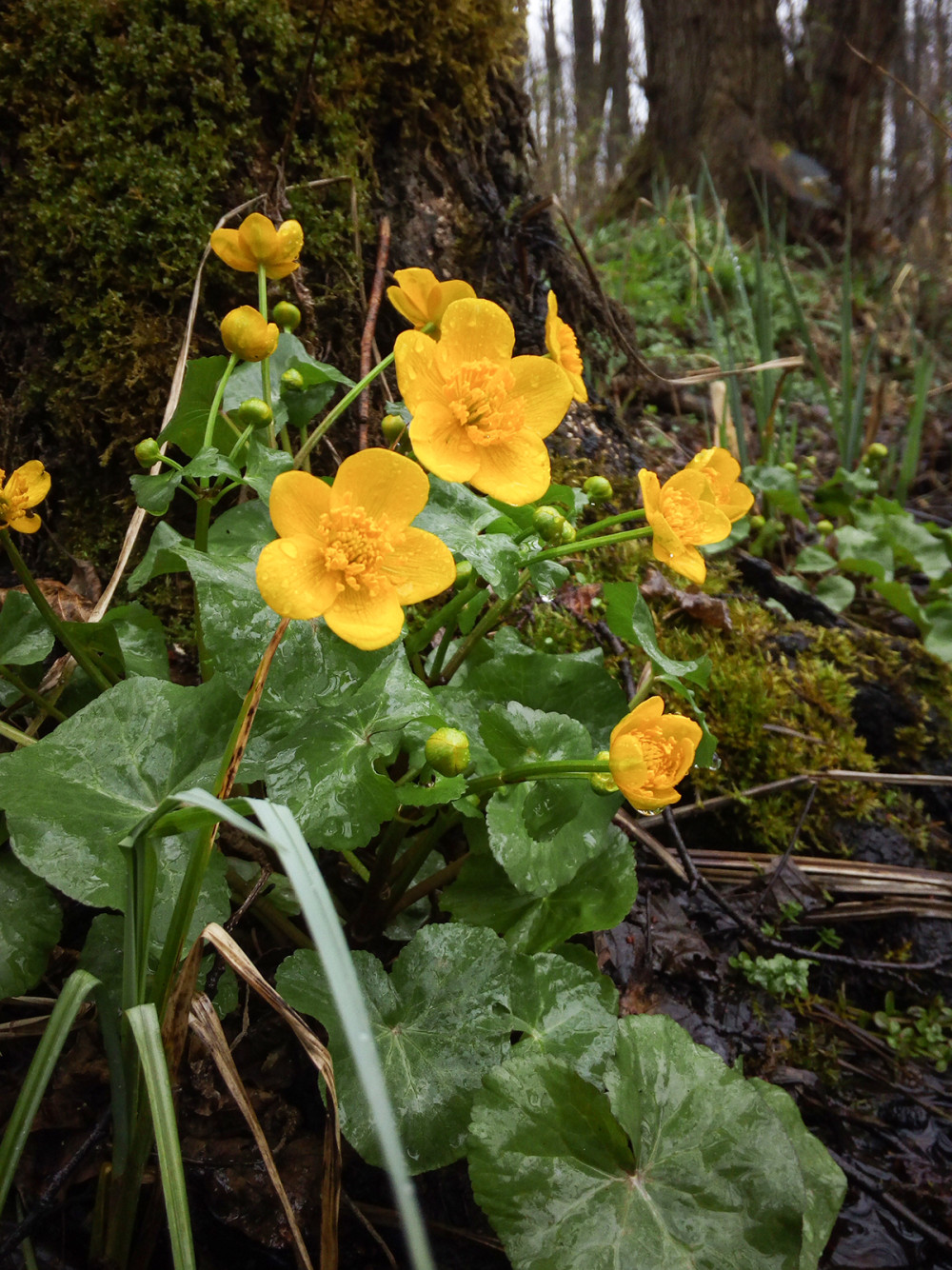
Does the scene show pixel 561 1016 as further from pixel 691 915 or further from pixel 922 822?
pixel 922 822

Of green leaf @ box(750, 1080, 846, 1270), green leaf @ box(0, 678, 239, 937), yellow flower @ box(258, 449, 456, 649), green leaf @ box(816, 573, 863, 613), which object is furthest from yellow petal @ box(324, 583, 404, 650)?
green leaf @ box(816, 573, 863, 613)

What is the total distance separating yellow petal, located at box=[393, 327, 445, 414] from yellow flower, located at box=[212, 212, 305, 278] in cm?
33

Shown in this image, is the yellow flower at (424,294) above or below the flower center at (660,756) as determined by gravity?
above

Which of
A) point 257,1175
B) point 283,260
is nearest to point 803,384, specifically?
point 283,260

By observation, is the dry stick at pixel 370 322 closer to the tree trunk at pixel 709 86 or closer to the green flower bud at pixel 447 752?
the green flower bud at pixel 447 752

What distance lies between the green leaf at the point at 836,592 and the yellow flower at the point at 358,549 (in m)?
1.83

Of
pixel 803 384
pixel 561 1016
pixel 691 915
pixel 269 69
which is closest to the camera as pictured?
pixel 561 1016

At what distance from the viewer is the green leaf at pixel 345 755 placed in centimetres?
87

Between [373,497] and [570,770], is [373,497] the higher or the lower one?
the higher one

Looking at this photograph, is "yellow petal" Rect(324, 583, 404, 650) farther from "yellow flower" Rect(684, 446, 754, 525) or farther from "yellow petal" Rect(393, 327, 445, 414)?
"yellow flower" Rect(684, 446, 754, 525)

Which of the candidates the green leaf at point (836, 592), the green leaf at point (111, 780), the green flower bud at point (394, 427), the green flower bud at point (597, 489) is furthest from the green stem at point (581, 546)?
the green leaf at point (836, 592)

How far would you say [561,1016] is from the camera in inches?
39.0

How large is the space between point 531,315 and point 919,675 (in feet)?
4.81

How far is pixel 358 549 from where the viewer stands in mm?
849
